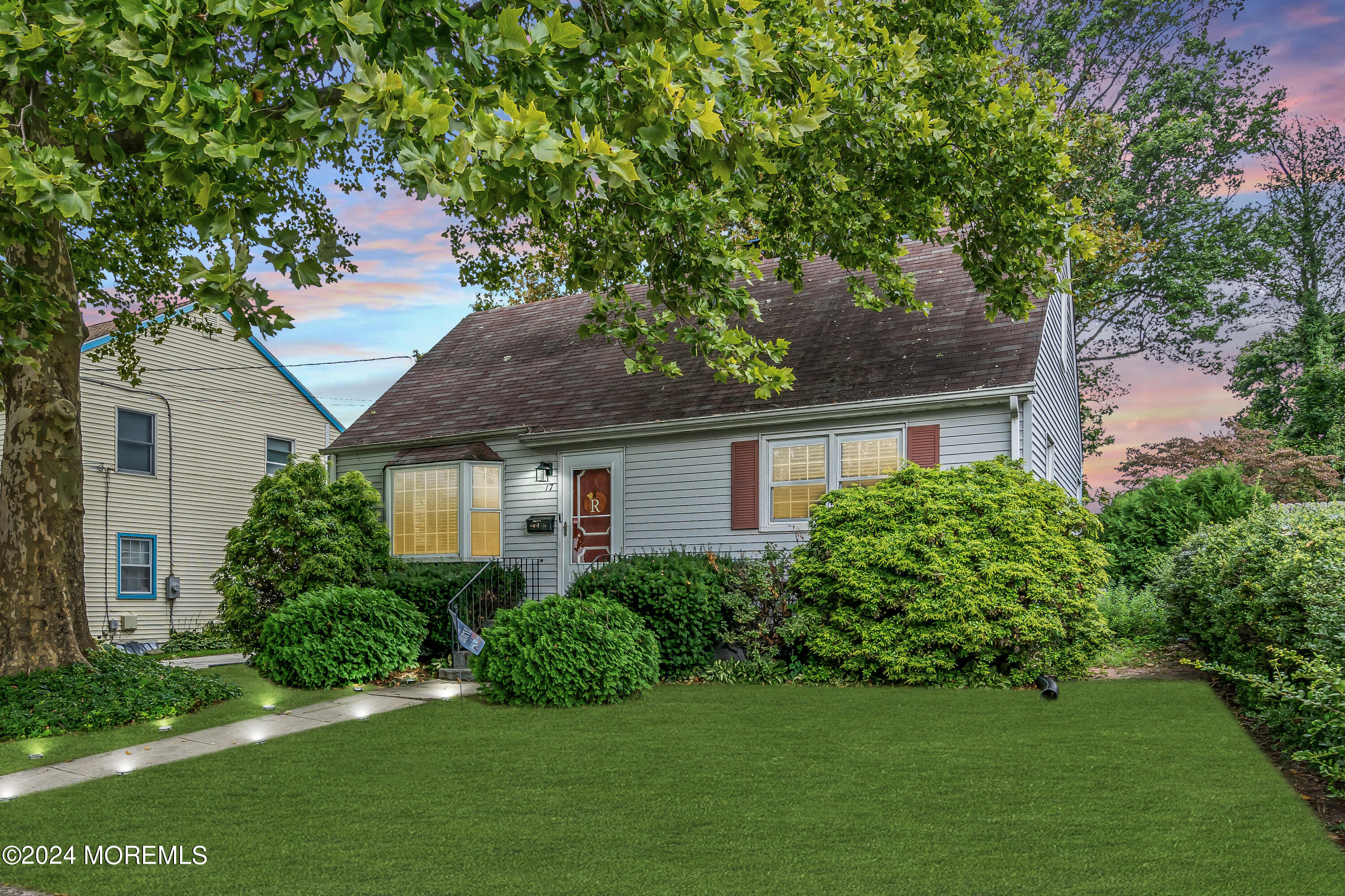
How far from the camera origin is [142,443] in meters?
21.0

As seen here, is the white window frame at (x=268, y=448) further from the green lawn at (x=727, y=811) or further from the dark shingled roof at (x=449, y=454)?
the green lawn at (x=727, y=811)

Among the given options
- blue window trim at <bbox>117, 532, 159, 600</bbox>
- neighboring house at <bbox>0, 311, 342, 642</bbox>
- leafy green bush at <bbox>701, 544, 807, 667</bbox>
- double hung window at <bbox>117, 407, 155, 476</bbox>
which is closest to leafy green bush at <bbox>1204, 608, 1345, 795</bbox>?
leafy green bush at <bbox>701, 544, 807, 667</bbox>

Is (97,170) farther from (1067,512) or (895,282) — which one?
(1067,512)

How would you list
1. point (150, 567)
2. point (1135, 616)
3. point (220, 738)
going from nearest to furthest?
1. point (220, 738)
2. point (1135, 616)
3. point (150, 567)

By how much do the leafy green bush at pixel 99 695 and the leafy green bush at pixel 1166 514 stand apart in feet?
43.5

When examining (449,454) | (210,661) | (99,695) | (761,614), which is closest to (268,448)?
(210,661)

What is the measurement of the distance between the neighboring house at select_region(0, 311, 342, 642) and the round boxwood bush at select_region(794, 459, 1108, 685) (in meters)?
14.1

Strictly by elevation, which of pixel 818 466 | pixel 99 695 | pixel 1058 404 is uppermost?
pixel 1058 404

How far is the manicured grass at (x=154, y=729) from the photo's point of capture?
24.9ft

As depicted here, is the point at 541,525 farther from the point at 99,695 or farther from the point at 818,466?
the point at 99,695

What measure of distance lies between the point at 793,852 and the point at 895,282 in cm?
981

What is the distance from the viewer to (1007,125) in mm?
11688

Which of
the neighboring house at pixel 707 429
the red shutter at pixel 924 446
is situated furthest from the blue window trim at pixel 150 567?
the red shutter at pixel 924 446
